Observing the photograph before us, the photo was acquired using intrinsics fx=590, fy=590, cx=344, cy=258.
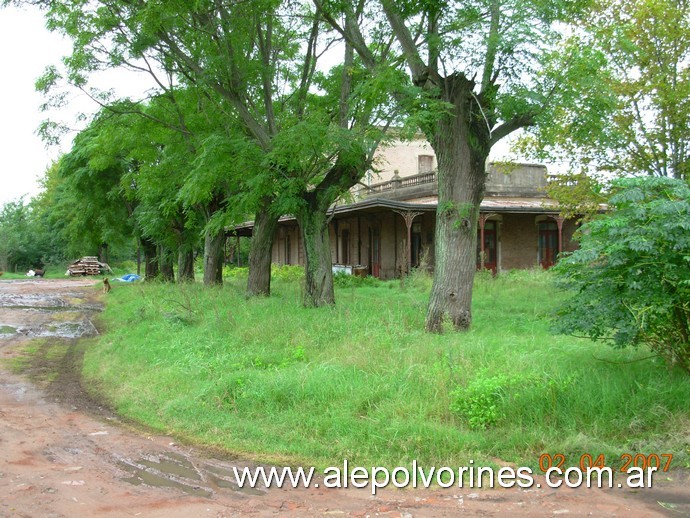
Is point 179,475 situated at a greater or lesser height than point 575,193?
lesser

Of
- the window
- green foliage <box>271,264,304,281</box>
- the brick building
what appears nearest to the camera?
the brick building

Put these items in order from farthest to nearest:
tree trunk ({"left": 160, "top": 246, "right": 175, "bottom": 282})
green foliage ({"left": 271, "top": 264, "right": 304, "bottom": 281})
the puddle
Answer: tree trunk ({"left": 160, "top": 246, "right": 175, "bottom": 282}) → green foliage ({"left": 271, "top": 264, "right": 304, "bottom": 281}) → the puddle

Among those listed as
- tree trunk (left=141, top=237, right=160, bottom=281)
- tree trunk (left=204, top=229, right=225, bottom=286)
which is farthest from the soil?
tree trunk (left=141, top=237, right=160, bottom=281)

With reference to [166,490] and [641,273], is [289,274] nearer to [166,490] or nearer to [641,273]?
[641,273]

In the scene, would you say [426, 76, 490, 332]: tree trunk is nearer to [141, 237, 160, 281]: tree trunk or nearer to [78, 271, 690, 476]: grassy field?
[78, 271, 690, 476]: grassy field

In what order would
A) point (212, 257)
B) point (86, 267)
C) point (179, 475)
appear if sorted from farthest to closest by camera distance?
point (86, 267) < point (212, 257) < point (179, 475)

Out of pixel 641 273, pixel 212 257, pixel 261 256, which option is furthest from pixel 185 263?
pixel 641 273

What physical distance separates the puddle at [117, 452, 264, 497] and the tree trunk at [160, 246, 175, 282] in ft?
75.7

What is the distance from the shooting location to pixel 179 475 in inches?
212

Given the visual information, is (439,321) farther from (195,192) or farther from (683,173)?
(683,173)

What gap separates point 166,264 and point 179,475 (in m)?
25.0

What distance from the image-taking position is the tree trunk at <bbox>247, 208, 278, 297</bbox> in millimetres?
17172
